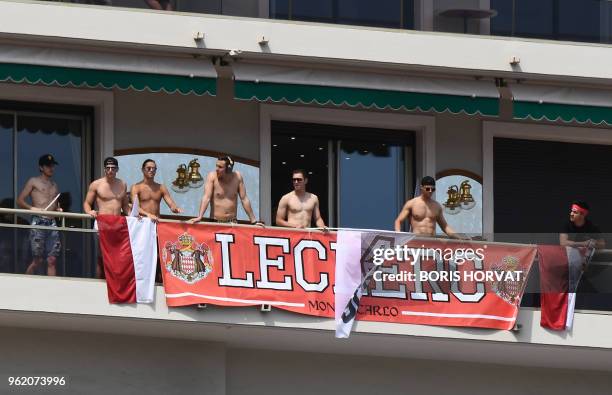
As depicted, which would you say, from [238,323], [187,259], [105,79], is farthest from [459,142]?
[105,79]

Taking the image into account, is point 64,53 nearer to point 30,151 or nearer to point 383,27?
point 30,151

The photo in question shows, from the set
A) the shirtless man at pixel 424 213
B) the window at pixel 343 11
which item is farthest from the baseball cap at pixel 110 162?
the shirtless man at pixel 424 213

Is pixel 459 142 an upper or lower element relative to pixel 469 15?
lower

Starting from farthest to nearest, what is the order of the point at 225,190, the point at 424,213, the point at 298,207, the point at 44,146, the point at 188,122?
the point at 188,122 < the point at 44,146 < the point at 424,213 < the point at 298,207 < the point at 225,190

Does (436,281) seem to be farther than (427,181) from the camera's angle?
No

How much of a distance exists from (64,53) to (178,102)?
225cm

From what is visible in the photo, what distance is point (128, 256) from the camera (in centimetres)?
2262

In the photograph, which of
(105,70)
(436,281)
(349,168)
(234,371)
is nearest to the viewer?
(436,281)

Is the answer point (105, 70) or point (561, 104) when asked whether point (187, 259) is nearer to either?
point (105, 70)

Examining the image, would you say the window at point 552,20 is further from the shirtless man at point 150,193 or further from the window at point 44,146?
the window at point 44,146

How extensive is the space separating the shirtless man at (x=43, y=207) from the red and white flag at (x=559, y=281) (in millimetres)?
5975

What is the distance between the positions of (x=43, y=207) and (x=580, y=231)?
22.6ft

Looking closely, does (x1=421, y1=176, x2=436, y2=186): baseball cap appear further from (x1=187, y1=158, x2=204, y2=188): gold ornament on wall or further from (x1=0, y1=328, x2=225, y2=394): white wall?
(x1=0, y1=328, x2=225, y2=394): white wall

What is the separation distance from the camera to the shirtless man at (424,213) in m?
24.1
